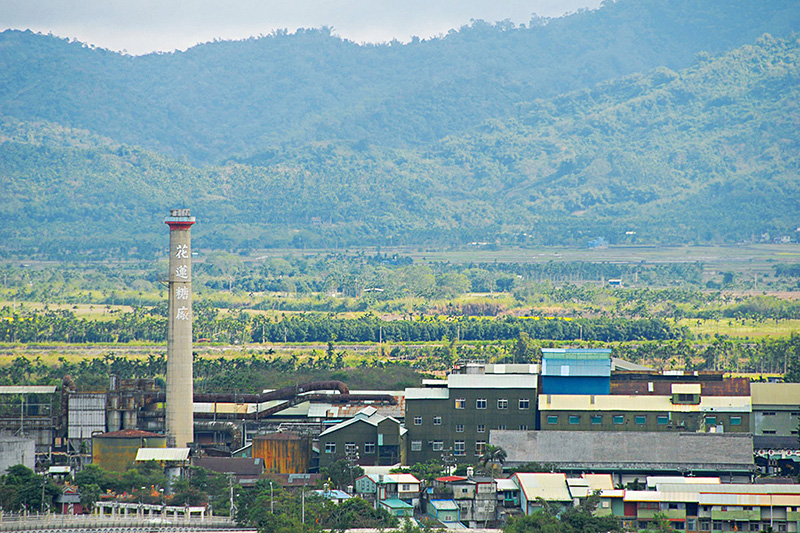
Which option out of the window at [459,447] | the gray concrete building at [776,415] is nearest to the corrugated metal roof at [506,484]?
the window at [459,447]

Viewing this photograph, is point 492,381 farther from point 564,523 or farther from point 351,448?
point 564,523

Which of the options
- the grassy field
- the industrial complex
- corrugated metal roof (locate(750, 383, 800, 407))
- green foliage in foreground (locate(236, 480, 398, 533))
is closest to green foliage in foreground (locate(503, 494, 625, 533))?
the industrial complex

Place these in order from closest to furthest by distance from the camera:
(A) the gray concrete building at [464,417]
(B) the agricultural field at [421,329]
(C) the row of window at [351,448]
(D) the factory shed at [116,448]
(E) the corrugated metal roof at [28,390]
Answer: (C) the row of window at [351,448], (A) the gray concrete building at [464,417], (D) the factory shed at [116,448], (E) the corrugated metal roof at [28,390], (B) the agricultural field at [421,329]

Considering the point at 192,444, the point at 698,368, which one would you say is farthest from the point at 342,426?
the point at 698,368

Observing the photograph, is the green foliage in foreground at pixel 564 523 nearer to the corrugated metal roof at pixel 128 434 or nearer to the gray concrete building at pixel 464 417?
the gray concrete building at pixel 464 417

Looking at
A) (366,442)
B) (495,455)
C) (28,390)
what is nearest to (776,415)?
(495,455)

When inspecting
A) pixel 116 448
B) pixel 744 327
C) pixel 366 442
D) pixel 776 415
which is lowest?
pixel 116 448

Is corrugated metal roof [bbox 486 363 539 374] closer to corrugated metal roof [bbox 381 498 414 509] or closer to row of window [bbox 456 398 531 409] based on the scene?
row of window [bbox 456 398 531 409]
